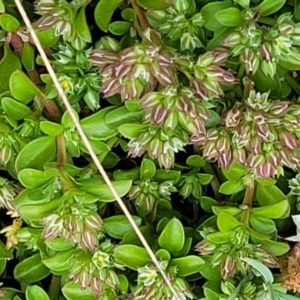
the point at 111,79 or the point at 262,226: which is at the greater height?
the point at 111,79

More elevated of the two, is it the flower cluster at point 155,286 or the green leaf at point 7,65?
the green leaf at point 7,65

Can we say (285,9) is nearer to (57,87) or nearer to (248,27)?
(248,27)

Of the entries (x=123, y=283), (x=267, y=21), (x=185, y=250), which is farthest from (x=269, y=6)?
(x=123, y=283)

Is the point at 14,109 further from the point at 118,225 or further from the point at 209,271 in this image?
the point at 209,271

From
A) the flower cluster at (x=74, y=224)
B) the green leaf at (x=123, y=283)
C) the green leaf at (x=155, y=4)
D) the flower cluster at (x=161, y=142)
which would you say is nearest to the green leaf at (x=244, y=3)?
the green leaf at (x=155, y=4)

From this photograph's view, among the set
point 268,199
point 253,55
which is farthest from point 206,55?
point 268,199

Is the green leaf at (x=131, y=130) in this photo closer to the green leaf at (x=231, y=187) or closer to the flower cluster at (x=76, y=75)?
the flower cluster at (x=76, y=75)

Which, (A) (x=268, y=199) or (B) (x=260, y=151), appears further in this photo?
(A) (x=268, y=199)
